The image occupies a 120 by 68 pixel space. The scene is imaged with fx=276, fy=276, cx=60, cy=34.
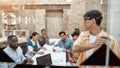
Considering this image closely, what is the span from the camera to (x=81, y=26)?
1728 mm

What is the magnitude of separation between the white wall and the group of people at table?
0.04 metres

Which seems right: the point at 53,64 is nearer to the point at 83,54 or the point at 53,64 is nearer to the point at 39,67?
the point at 39,67

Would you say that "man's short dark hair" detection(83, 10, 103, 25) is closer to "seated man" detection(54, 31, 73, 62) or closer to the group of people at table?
the group of people at table

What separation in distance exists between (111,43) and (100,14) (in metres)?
0.17

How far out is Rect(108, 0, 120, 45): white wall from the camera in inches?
57.7

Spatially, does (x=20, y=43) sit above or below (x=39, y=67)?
above

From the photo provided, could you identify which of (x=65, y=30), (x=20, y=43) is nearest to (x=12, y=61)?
(x=20, y=43)

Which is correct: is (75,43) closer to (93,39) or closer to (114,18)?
(93,39)

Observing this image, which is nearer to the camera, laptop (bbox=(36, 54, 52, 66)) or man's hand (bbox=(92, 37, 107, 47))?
man's hand (bbox=(92, 37, 107, 47))

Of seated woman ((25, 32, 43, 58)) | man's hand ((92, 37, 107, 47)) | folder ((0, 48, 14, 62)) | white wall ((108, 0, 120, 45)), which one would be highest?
white wall ((108, 0, 120, 45))

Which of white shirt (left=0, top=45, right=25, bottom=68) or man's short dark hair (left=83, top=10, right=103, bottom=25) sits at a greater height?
man's short dark hair (left=83, top=10, right=103, bottom=25)

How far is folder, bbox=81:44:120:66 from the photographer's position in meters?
1.55

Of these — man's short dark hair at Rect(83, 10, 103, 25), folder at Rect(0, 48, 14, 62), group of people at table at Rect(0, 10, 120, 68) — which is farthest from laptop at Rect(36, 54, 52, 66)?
man's short dark hair at Rect(83, 10, 103, 25)

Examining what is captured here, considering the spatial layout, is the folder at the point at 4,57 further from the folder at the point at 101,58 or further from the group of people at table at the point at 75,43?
the folder at the point at 101,58
